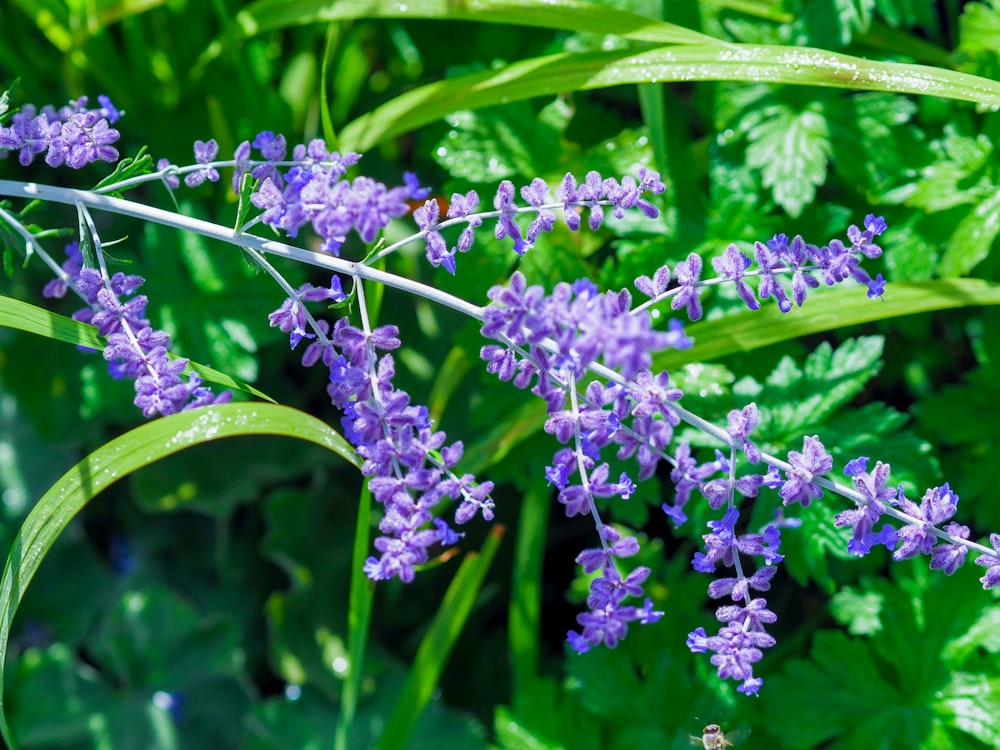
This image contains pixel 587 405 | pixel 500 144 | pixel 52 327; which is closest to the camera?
pixel 587 405

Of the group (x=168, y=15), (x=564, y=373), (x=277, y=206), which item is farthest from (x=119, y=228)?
(x=564, y=373)

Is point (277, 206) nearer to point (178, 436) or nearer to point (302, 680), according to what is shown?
point (178, 436)

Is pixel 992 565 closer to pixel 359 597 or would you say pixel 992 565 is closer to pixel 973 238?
pixel 973 238

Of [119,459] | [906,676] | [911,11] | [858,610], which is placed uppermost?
[911,11]

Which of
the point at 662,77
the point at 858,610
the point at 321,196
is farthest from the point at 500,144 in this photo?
the point at 858,610

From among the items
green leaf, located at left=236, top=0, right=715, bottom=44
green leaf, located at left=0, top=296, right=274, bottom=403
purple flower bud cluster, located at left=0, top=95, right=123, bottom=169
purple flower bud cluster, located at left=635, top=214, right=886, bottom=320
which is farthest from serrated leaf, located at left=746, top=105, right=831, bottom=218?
purple flower bud cluster, located at left=0, top=95, right=123, bottom=169

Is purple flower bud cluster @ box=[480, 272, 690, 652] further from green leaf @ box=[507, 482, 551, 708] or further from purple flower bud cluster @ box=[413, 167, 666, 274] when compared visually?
green leaf @ box=[507, 482, 551, 708]

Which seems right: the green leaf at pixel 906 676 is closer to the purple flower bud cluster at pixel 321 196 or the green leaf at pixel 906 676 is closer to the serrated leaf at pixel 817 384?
the serrated leaf at pixel 817 384

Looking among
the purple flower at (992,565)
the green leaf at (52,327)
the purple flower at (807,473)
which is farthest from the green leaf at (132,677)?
the purple flower at (992,565)
